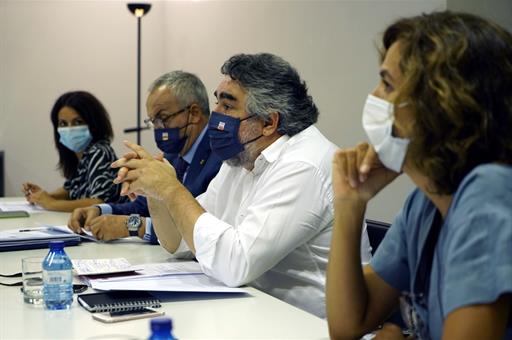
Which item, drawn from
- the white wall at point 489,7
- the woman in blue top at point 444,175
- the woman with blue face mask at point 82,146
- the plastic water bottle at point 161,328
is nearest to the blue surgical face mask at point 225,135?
the woman in blue top at point 444,175

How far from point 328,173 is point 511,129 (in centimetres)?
84

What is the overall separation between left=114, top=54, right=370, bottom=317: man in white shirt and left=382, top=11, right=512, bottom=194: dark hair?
2.35ft

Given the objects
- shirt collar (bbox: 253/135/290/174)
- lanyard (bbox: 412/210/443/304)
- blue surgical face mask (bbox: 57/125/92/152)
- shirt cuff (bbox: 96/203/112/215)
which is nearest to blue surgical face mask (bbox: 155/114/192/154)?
shirt cuff (bbox: 96/203/112/215)

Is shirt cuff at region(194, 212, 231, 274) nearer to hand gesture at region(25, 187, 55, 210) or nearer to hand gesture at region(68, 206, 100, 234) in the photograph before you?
hand gesture at region(68, 206, 100, 234)

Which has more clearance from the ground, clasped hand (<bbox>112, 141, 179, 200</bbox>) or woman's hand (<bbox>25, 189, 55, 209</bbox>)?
clasped hand (<bbox>112, 141, 179, 200</bbox>)

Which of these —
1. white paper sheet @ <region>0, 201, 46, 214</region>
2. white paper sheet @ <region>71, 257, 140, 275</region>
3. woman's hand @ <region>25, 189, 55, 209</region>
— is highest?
white paper sheet @ <region>71, 257, 140, 275</region>

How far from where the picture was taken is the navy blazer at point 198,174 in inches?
108

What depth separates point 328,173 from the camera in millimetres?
1984

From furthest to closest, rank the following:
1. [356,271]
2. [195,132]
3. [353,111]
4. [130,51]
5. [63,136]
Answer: [130,51] < [63,136] < [353,111] < [195,132] < [356,271]

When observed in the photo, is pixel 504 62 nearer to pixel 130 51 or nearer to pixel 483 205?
pixel 483 205

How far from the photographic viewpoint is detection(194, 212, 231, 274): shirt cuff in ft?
6.18

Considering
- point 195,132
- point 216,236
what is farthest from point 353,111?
point 216,236

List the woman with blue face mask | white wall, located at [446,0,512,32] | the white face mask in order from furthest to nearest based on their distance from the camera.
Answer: the woman with blue face mask → white wall, located at [446,0,512,32] → the white face mask

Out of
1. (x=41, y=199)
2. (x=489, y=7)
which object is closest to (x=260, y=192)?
(x=489, y=7)
